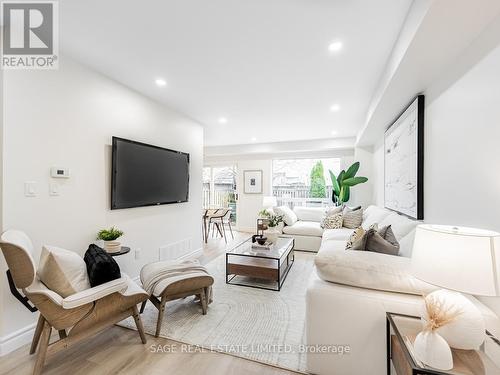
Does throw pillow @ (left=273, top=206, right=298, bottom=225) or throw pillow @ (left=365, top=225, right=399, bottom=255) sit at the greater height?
throw pillow @ (left=365, top=225, right=399, bottom=255)

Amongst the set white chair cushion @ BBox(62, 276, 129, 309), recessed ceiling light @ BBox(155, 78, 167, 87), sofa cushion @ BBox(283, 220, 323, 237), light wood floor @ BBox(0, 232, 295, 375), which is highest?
recessed ceiling light @ BBox(155, 78, 167, 87)

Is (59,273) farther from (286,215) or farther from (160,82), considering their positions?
(286,215)

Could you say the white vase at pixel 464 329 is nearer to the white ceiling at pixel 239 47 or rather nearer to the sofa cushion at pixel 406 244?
the sofa cushion at pixel 406 244

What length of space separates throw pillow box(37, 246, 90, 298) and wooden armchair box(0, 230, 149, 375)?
0.05m

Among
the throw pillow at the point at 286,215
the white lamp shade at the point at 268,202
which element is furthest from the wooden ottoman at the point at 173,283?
the white lamp shade at the point at 268,202

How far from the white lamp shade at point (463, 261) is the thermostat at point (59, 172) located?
2.72 meters

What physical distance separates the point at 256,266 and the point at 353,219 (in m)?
2.34

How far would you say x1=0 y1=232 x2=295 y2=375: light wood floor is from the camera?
1.54 metres

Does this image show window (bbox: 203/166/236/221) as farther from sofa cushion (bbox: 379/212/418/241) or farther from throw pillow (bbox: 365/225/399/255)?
throw pillow (bbox: 365/225/399/255)

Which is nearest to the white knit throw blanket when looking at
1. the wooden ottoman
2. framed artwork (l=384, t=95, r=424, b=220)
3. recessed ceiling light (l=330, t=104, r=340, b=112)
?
the wooden ottoman

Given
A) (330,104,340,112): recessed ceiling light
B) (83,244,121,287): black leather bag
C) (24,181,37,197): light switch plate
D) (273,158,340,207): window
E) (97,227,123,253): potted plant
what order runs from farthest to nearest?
(273,158,340,207): window, (330,104,340,112): recessed ceiling light, (97,227,123,253): potted plant, (24,181,37,197): light switch plate, (83,244,121,287): black leather bag

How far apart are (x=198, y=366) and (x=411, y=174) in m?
2.63

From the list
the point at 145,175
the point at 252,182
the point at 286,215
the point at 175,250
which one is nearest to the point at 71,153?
the point at 145,175

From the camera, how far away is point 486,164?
1.32m
